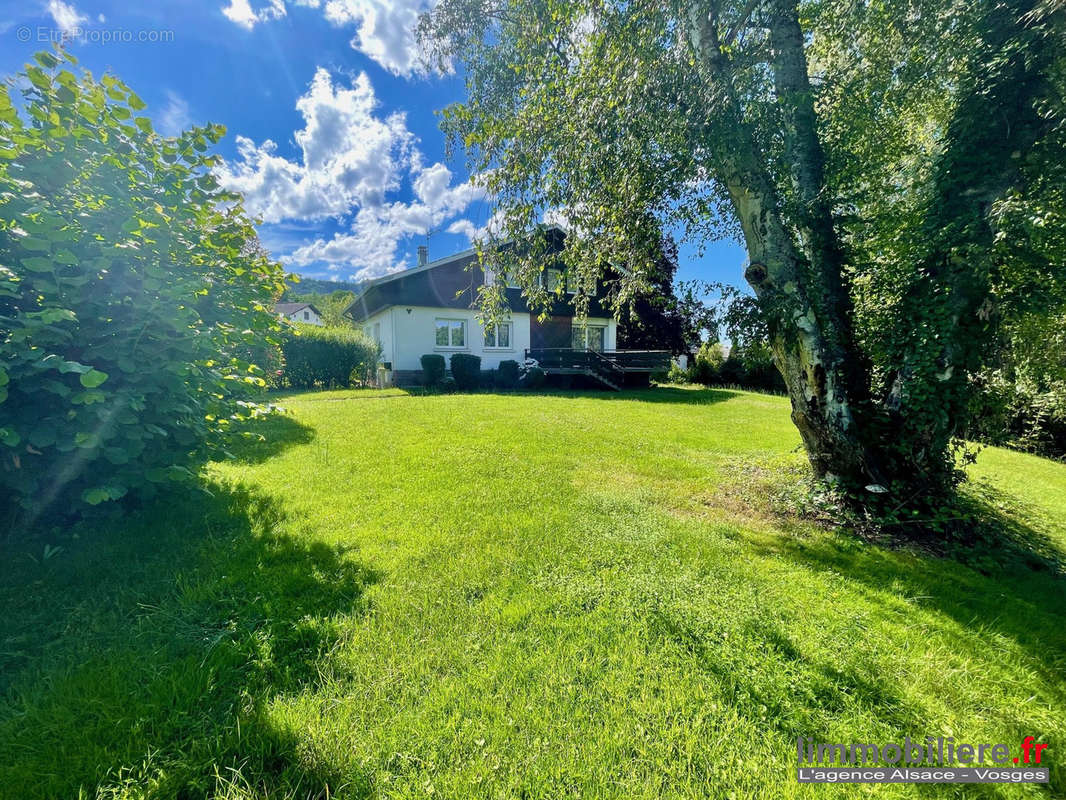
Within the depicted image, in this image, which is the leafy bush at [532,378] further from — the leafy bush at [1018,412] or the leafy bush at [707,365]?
the leafy bush at [1018,412]

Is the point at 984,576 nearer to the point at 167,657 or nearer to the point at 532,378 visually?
the point at 167,657

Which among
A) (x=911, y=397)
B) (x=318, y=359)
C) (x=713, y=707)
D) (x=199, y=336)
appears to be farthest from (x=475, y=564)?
(x=318, y=359)

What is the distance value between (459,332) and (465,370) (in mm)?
2551

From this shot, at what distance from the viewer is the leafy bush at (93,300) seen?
2152mm

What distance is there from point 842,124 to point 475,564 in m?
5.63

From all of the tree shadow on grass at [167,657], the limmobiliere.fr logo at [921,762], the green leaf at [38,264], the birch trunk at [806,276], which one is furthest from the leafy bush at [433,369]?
the limmobiliere.fr logo at [921,762]

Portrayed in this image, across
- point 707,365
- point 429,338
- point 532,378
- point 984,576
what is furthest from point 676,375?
point 984,576

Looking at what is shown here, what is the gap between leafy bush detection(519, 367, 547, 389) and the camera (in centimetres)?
1596

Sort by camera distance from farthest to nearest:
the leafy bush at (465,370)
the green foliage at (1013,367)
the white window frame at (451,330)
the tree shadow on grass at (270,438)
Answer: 1. the white window frame at (451,330)
2. the leafy bush at (465,370)
3. the tree shadow on grass at (270,438)
4. the green foliage at (1013,367)

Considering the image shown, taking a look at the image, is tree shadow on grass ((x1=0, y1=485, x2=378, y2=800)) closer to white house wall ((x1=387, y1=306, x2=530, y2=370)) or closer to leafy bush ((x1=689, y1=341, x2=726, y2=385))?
white house wall ((x1=387, y1=306, x2=530, y2=370))

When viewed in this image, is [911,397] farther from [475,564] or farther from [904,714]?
[475,564]

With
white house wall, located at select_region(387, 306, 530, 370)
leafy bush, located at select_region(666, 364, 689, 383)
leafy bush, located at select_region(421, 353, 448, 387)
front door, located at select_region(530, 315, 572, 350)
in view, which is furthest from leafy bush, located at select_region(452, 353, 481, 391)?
leafy bush, located at select_region(666, 364, 689, 383)

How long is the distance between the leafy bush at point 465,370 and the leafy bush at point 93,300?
1186 cm

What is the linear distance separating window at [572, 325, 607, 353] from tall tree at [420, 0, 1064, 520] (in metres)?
13.8
